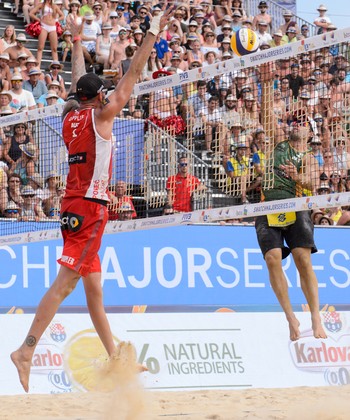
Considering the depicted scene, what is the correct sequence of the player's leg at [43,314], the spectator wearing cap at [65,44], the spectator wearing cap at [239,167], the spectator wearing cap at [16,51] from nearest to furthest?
the player's leg at [43,314]
the spectator wearing cap at [239,167]
the spectator wearing cap at [16,51]
the spectator wearing cap at [65,44]

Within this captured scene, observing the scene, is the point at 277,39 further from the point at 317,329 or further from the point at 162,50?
the point at 317,329

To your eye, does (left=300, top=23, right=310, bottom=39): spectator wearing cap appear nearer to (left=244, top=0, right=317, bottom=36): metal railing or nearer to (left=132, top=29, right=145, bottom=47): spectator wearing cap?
(left=244, top=0, right=317, bottom=36): metal railing

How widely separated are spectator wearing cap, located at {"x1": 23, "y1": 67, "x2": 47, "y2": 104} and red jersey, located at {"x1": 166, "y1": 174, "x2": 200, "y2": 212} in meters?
6.26

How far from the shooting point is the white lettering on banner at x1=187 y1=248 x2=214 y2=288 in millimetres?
11617

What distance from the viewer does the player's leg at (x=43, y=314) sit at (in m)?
6.36

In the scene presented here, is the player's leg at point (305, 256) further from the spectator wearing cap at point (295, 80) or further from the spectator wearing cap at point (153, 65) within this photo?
the spectator wearing cap at point (153, 65)

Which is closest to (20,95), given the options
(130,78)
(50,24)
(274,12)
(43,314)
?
(50,24)

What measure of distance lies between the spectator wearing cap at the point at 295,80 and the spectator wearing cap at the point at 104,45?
7685mm

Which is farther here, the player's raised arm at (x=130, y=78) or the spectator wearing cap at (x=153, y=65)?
the spectator wearing cap at (x=153, y=65)

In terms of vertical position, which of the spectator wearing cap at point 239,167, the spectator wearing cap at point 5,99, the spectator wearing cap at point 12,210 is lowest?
the spectator wearing cap at point 12,210

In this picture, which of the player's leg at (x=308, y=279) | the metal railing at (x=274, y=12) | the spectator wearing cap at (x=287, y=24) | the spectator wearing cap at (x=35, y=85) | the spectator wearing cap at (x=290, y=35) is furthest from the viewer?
the metal railing at (x=274, y=12)

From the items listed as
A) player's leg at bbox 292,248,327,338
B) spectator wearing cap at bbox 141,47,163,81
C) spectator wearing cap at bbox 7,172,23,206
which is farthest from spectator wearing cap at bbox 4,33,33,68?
player's leg at bbox 292,248,327,338

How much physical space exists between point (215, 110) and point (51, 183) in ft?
6.70

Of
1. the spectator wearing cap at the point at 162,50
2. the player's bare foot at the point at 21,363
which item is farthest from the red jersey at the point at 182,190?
the spectator wearing cap at the point at 162,50
